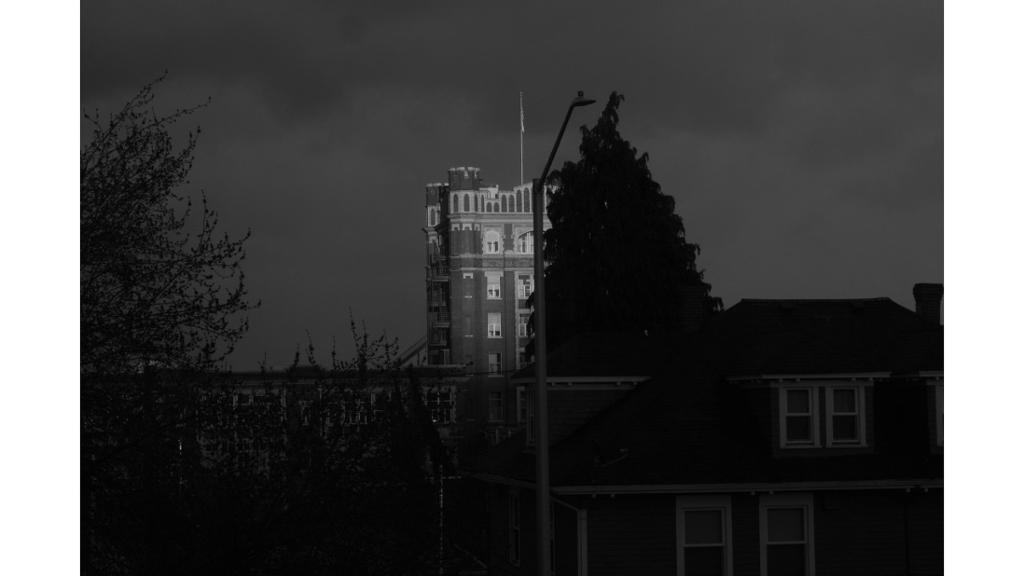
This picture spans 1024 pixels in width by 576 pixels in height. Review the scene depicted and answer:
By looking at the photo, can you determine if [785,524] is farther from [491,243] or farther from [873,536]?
[491,243]

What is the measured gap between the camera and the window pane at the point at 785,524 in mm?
22828

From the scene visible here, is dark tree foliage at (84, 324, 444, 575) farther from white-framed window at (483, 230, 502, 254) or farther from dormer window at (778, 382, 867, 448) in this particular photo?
white-framed window at (483, 230, 502, 254)

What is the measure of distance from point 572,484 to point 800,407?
182 inches

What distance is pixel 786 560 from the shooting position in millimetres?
22938

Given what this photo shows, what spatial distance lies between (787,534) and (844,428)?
222 cm

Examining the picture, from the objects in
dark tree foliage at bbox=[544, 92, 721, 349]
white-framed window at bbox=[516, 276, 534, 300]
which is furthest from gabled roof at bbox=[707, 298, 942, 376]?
white-framed window at bbox=[516, 276, 534, 300]

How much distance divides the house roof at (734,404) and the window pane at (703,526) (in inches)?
27.4

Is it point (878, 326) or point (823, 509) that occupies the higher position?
point (878, 326)

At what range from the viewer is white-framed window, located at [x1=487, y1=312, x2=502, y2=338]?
101 meters

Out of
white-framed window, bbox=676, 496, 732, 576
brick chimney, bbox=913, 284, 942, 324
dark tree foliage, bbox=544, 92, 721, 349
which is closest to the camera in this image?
white-framed window, bbox=676, 496, 732, 576

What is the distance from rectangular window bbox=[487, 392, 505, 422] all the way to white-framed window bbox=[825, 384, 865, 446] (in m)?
63.9
